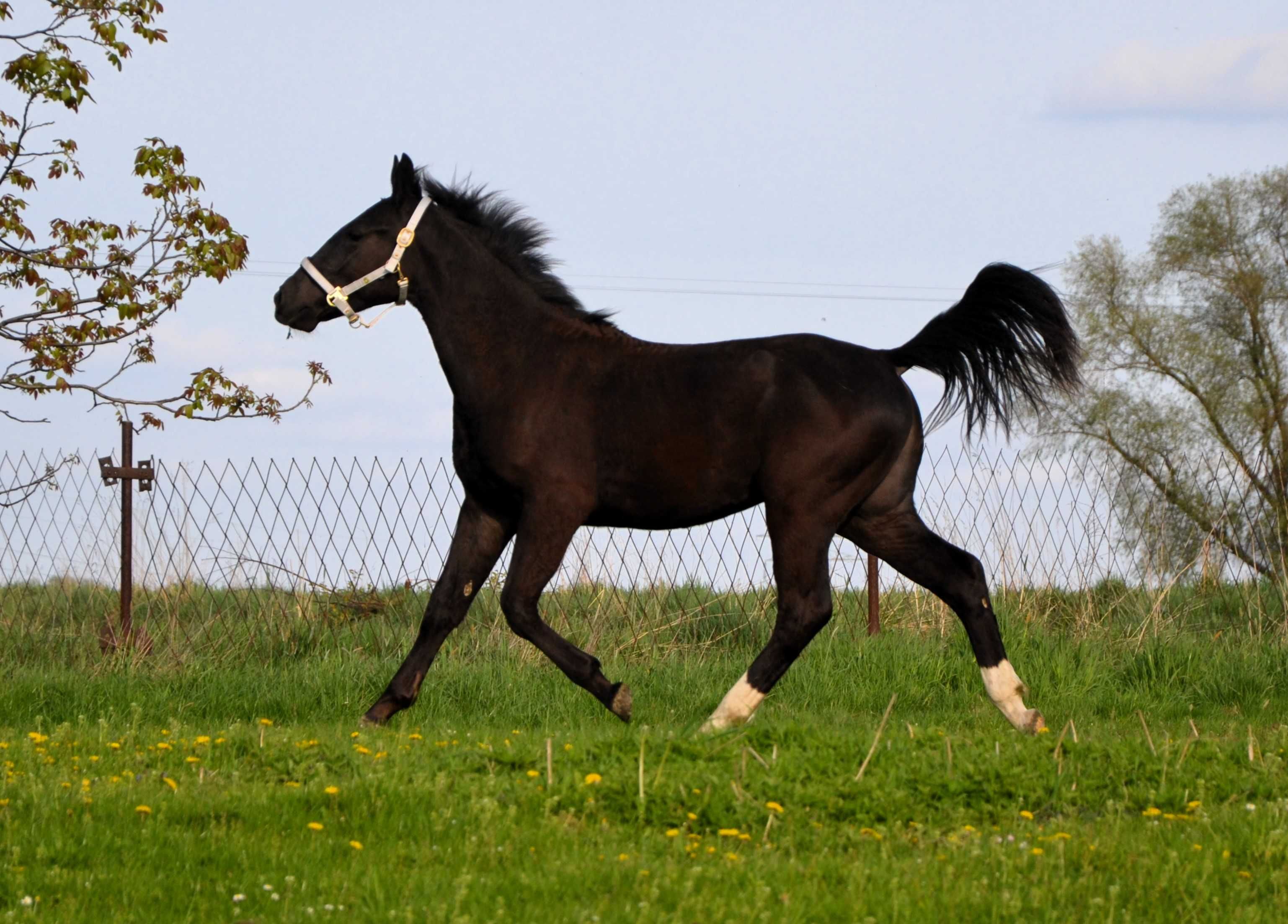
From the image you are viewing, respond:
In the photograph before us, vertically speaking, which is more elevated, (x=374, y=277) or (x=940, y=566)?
(x=374, y=277)

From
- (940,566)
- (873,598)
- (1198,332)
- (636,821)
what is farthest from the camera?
(1198,332)

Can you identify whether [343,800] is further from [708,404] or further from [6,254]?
[6,254]

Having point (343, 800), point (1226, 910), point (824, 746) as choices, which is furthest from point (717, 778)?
point (1226, 910)

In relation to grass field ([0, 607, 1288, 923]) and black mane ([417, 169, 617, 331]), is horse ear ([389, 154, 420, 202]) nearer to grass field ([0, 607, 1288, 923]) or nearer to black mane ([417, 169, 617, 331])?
black mane ([417, 169, 617, 331])

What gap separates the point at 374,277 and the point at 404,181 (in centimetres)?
54

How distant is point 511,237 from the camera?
24.6ft

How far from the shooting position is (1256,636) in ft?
35.3

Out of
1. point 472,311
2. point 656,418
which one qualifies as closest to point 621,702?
point 656,418

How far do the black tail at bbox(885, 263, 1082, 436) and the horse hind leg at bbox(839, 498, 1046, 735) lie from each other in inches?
22.6

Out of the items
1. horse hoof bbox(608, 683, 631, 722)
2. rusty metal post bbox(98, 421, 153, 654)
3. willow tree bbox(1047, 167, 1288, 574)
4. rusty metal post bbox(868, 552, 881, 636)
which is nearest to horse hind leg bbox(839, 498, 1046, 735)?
horse hoof bbox(608, 683, 631, 722)

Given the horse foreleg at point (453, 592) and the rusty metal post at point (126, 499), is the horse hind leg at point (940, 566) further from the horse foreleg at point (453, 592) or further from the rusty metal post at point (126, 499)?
the rusty metal post at point (126, 499)

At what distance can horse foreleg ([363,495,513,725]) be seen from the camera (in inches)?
282

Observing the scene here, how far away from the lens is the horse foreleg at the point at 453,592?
7.15 m

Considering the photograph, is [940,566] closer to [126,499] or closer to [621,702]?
[621,702]
